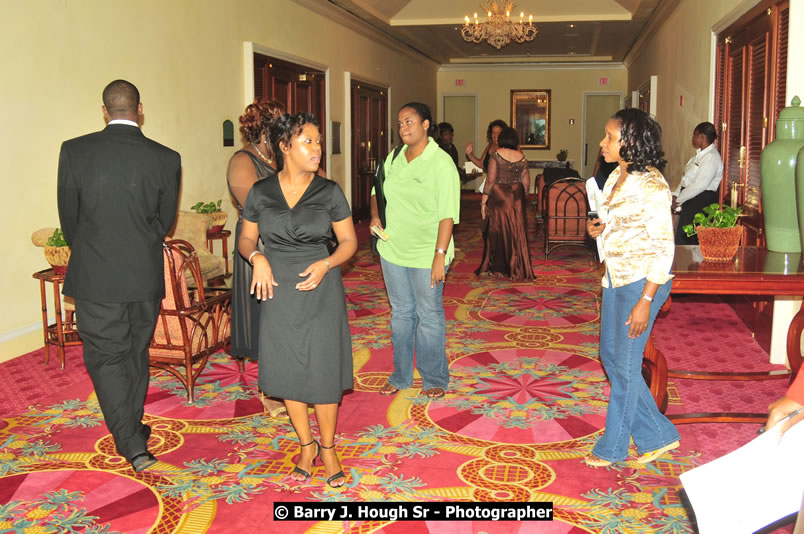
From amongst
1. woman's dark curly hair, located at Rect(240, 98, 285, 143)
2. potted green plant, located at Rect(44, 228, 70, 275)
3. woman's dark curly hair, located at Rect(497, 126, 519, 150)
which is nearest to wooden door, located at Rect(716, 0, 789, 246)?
woman's dark curly hair, located at Rect(497, 126, 519, 150)

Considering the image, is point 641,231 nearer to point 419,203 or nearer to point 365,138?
point 419,203

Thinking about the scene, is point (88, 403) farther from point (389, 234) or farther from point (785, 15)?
point (785, 15)

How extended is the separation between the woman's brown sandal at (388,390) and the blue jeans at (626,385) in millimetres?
1380

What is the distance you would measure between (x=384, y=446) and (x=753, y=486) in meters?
2.26

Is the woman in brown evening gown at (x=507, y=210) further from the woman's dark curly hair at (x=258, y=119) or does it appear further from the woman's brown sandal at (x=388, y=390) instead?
the woman's dark curly hair at (x=258, y=119)

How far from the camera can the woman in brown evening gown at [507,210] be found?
8062mm

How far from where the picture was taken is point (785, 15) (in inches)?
203

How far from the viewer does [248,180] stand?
3869mm

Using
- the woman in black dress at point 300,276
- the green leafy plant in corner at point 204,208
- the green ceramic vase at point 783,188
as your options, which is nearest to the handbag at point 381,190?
the woman in black dress at point 300,276

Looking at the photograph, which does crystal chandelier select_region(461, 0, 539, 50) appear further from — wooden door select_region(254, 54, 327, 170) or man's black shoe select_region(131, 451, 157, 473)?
man's black shoe select_region(131, 451, 157, 473)

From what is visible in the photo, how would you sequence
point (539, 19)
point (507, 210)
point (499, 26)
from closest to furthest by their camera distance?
point (507, 210) → point (499, 26) → point (539, 19)

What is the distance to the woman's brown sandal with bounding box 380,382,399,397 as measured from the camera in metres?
4.44

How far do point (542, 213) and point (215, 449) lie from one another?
7137mm

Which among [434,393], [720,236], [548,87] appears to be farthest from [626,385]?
[548,87]
